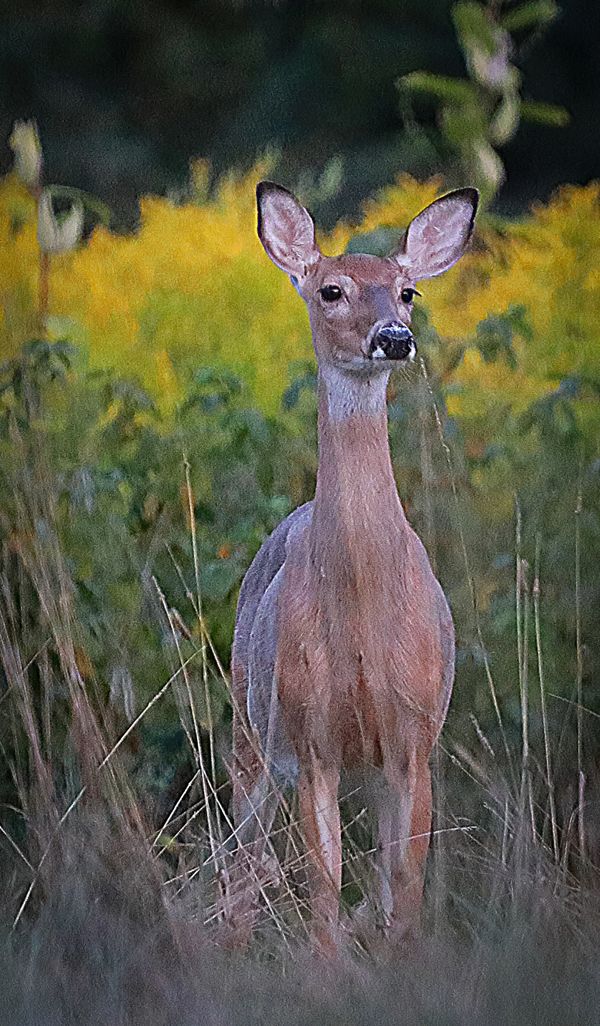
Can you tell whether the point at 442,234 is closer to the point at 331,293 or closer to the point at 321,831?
the point at 331,293

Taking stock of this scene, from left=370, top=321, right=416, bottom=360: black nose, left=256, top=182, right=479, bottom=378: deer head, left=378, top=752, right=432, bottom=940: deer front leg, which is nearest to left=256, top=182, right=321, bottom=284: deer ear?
left=256, top=182, right=479, bottom=378: deer head

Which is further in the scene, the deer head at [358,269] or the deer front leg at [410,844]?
the deer front leg at [410,844]

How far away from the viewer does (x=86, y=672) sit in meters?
3.71

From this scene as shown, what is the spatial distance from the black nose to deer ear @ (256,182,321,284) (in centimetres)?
30

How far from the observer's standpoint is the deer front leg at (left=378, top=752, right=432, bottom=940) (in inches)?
130

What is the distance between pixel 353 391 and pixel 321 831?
0.85 metres

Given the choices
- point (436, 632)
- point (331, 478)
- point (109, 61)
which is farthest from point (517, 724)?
point (109, 61)

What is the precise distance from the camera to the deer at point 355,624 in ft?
→ 10.7

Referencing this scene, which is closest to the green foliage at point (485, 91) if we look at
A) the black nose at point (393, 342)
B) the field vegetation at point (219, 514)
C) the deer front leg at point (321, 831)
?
the field vegetation at point (219, 514)

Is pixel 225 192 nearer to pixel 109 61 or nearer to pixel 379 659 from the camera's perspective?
pixel 109 61

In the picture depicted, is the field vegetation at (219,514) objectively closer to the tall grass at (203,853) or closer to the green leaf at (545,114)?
the tall grass at (203,853)

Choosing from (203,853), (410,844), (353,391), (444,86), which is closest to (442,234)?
(353,391)

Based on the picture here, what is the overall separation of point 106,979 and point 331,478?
3.34 feet

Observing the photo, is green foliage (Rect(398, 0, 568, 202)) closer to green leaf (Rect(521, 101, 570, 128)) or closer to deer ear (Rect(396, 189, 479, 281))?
green leaf (Rect(521, 101, 570, 128))
